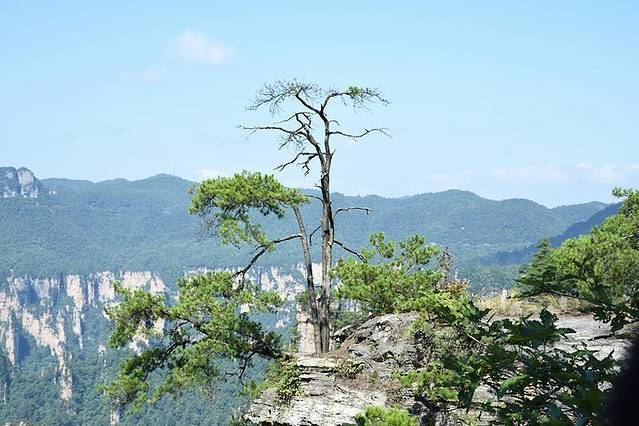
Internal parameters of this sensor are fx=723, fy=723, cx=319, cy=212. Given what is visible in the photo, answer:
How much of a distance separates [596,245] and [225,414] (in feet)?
415

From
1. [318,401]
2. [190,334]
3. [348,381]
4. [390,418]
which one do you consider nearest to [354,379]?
[348,381]

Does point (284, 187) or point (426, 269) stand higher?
point (284, 187)

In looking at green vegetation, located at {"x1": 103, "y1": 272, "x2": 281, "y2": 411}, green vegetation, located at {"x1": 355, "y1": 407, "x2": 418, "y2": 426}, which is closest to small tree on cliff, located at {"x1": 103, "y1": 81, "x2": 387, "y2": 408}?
green vegetation, located at {"x1": 103, "y1": 272, "x2": 281, "y2": 411}

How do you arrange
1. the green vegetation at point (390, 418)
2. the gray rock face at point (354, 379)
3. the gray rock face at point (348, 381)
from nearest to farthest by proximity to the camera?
the green vegetation at point (390, 418) < the gray rock face at point (354, 379) < the gray rock face at point (348, 381)

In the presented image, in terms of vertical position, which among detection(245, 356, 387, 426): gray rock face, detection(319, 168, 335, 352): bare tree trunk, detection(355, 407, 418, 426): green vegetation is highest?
detection(319, 168, 335, 352): bare tree trunk

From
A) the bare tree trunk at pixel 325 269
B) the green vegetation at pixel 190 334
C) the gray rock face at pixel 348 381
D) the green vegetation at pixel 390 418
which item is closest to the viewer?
the green vegetation at pixel 390 418

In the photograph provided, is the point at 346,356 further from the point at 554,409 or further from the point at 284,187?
the point at 554,409

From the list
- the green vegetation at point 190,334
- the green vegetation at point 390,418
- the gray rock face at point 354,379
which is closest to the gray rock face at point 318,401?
the gray rock face at point 354,379

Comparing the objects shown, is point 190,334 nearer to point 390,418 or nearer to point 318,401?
point 318,401

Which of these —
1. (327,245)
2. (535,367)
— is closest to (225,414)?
(327,245)

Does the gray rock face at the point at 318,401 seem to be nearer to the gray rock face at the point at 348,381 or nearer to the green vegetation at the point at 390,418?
the gray rock face at the point at 348,381

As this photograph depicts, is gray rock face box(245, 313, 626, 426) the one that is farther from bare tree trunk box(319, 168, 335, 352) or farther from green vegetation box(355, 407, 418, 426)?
green vegetation box(355, 407, 418, 426)

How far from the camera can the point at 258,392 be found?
1368 cm

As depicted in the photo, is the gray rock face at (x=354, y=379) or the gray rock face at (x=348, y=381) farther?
the gray rock face at (x=348, y=381)
